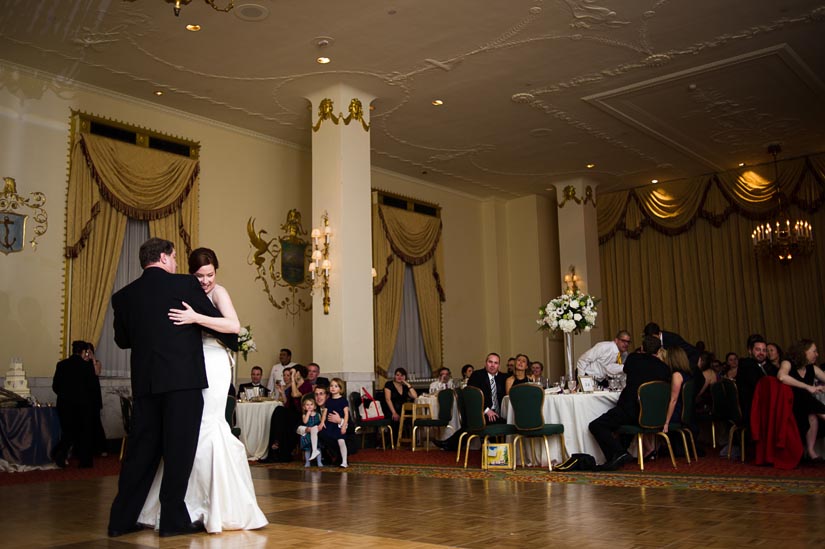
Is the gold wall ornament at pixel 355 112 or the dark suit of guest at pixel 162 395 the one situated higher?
the gold wall ornament at pixel 355 112

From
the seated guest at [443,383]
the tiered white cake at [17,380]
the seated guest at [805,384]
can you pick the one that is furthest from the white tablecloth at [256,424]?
the seated guest at [805,384]

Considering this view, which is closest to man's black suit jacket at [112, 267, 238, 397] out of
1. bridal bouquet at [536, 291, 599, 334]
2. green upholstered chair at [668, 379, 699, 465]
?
bridal bouquet at [536, 291, 599, 334]

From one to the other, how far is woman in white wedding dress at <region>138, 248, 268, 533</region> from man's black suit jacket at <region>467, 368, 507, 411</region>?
4.95 m

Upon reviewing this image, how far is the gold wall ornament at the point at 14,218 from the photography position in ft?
31.8

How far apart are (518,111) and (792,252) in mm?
6210

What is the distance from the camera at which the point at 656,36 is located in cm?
984

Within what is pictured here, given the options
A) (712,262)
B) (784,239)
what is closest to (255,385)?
(784,239)

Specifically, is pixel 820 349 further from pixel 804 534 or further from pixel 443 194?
pixel 804 534

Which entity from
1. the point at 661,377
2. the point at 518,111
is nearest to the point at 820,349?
the point at 518,111

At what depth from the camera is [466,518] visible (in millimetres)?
4676

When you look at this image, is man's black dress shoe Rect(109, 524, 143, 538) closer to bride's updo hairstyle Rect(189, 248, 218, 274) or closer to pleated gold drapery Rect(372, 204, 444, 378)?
bride's updo hairstyle Rect(189, 248, 218, 274)

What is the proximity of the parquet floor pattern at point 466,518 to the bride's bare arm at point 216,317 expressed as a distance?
1.13m

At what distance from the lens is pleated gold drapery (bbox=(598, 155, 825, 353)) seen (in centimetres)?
1508

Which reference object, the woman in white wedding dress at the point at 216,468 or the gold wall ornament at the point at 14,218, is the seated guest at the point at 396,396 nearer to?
the gold wall ornament at the point at 14,218
